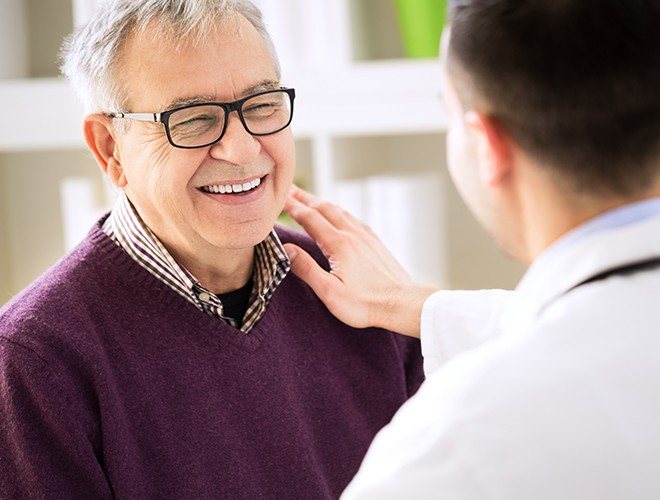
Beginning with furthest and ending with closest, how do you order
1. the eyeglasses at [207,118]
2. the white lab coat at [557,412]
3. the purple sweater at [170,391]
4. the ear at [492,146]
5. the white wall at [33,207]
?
the white wall at [33,207], the eyeglasses at [207,118], the purple sweater at [170,391], the ear at [492,146], the white lab coat at [557,412]

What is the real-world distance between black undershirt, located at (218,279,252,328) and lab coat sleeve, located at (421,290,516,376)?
0.30 metres

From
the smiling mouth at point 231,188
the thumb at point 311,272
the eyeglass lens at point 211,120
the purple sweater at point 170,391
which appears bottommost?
the purple sweater at point 170,391

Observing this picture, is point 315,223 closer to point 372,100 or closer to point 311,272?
point 311,272

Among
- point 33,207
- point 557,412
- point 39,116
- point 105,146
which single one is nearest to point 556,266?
point 557,412

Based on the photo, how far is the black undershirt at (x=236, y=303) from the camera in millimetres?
1568

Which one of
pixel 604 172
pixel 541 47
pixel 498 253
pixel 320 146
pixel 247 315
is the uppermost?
pixel 541 47

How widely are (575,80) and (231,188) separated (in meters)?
0.72

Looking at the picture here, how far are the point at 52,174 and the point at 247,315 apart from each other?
1179 mm

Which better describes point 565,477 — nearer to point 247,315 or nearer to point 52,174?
point 247,315

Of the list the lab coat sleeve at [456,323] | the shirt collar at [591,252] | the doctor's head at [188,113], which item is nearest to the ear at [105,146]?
the doctor's head at [188,113]

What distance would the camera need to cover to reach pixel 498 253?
8.49ft

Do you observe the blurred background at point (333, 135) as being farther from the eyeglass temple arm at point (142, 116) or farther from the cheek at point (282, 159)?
the eyeglass temple arm at point (142, 116)

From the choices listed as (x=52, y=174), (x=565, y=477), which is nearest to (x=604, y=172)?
(x=565, y=477)

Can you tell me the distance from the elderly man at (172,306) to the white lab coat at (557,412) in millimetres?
595
